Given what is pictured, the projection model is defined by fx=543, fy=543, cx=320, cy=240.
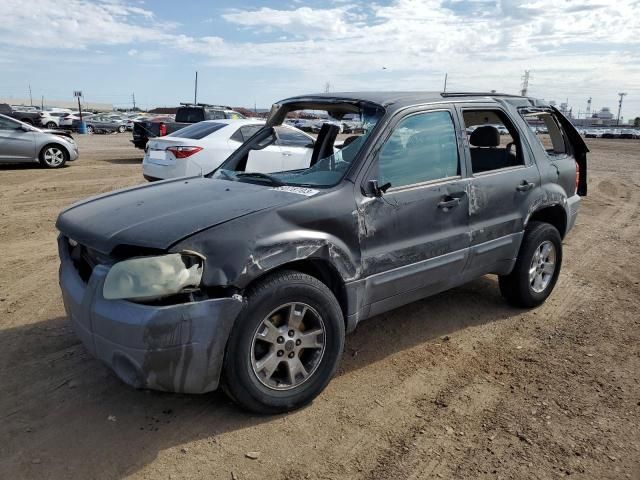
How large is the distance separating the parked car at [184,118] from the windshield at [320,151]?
42.8ft

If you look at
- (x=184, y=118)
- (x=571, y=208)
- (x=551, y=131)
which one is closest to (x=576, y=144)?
(x=551, y=131)

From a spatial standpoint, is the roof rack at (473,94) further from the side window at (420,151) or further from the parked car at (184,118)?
Result: the parked car at (184,118)

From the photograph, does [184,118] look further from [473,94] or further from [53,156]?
[473,94]

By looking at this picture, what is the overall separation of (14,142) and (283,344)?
13299 mm

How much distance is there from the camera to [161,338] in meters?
2.76

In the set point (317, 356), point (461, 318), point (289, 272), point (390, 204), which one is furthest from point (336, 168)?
point (461, 318)

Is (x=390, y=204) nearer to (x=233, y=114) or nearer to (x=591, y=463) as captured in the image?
(x=591, y=463)

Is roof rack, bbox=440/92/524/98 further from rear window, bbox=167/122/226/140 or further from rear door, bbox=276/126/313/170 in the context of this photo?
rear window, bbox=167/122/226/140

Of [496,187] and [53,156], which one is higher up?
[496,187]

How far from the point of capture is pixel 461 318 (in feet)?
15.9

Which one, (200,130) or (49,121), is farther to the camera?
(49,121)

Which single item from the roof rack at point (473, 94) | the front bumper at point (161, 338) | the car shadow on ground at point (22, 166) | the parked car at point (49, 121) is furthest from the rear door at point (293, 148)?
the parked car at point (49, 121)

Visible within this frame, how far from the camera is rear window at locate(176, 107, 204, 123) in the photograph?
1786 cm

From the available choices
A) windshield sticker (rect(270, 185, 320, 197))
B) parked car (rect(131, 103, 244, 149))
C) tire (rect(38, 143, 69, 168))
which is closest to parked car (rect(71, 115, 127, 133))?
parked car (rect(131, 103, 244, 149))
